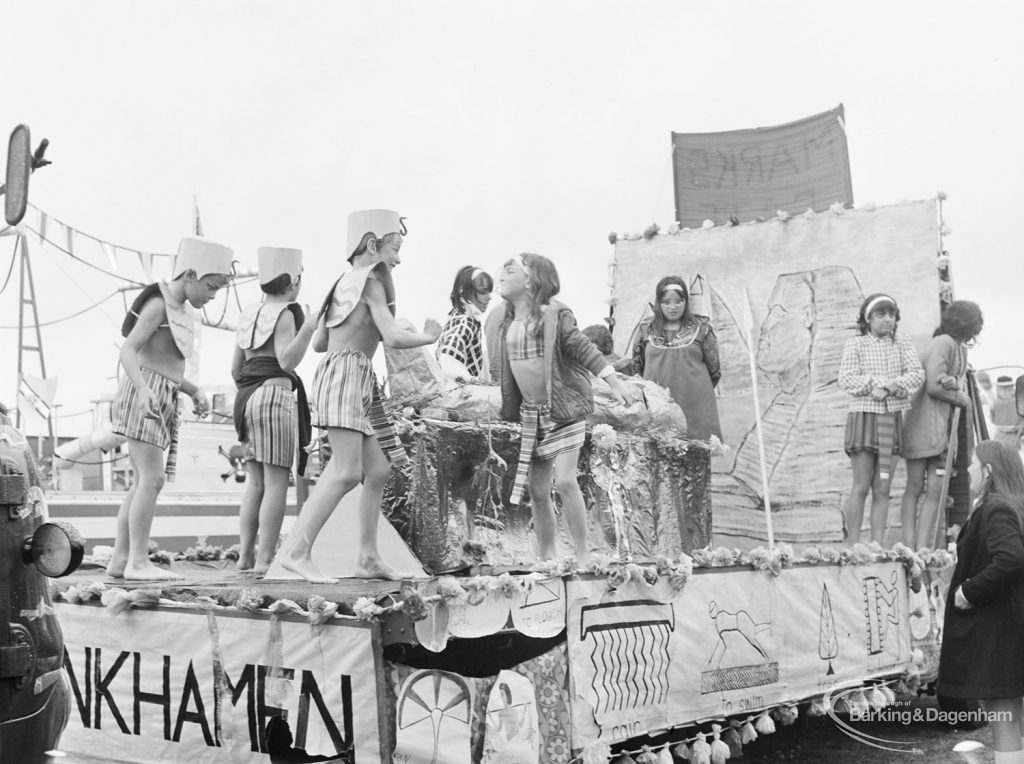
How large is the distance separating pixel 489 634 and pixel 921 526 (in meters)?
4.73

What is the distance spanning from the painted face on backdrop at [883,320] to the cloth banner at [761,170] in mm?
2390

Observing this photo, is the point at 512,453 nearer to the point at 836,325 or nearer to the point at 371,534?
the point at 371,534

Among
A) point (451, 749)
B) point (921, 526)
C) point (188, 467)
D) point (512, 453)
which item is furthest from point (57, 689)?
point (188, 467)

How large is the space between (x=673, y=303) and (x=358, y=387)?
13.2 ft

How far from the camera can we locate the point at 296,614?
168 inches

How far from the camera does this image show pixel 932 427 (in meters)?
8.19

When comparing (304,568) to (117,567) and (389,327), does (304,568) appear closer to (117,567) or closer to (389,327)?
(389,327)

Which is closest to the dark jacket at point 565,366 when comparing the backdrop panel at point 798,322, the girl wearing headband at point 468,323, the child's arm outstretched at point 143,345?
the girl wearing headband at point 468,323

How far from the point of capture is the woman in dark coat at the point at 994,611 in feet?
16.9

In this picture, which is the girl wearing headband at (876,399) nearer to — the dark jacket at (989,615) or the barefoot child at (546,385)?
the dark jacket at (989,615)

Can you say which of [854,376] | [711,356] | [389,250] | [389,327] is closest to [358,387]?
[389,327]

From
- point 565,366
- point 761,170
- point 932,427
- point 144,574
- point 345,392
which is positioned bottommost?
point 144,574

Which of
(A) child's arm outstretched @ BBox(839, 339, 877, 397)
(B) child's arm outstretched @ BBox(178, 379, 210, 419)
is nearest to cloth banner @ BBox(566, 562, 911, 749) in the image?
(A) child's arm outstretched @ BBox(839, 339, 877, 397)

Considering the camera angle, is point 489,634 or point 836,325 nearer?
point 489,634
